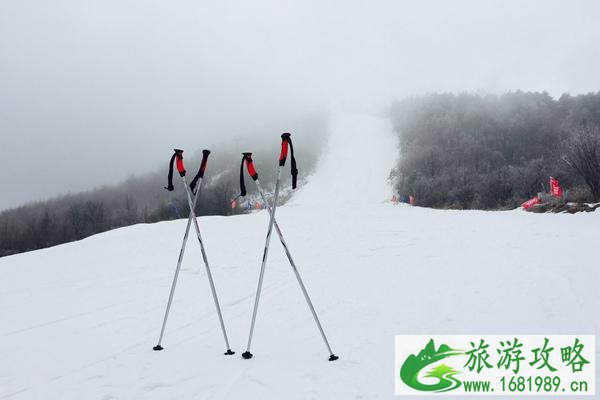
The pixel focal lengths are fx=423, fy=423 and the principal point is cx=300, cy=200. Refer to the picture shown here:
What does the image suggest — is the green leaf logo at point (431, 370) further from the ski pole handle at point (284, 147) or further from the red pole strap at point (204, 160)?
the red pole strap at point (204, 160)

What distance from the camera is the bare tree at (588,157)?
21.3 metres

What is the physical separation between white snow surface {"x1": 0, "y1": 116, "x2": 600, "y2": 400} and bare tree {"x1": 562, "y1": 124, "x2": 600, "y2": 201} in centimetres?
492

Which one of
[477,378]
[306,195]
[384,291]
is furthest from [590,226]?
[306,195]

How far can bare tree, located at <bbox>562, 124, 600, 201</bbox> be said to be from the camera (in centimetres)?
2127

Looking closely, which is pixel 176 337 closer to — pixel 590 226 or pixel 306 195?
pixel 590 226

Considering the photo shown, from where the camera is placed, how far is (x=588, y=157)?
21719 millimetres

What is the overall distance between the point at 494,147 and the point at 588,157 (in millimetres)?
30842

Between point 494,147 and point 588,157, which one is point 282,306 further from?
point 494,147

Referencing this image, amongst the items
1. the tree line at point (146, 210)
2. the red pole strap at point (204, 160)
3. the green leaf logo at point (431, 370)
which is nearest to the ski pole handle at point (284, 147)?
the red pole strap at point (204, 160)

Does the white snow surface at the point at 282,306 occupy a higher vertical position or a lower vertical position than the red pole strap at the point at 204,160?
lower

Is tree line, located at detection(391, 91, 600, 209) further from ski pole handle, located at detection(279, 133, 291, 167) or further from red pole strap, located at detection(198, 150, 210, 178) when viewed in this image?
red pole strap, located at detection(198, 150, 210, 178)

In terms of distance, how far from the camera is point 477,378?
4.79 meters

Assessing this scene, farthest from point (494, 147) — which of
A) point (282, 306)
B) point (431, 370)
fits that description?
point (431, 370)

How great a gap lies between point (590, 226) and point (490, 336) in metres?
11.9
